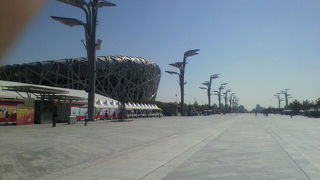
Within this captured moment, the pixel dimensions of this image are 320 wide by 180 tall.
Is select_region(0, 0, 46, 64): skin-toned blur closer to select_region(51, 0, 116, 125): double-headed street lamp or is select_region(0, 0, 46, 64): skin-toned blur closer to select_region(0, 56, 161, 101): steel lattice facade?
select_region(51, 0, 116, 125): double-headed street lamp

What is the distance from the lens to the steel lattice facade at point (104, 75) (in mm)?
101688

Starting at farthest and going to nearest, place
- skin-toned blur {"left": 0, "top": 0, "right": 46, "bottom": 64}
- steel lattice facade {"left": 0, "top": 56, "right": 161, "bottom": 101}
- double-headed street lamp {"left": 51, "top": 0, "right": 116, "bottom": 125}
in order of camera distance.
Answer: steel lattice facade {"left": 0, "top": 56, "right": 161, "bottom": 101}
double-headed street lamp {"left": 51, "top": 0, "right": 116, "bottom": 125}
skin-toned blur {"left": 0, "top": 0, "right": 46, "bottom": 64}

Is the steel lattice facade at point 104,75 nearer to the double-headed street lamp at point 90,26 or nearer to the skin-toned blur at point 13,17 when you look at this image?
the double-headed street lamp at point 90,26

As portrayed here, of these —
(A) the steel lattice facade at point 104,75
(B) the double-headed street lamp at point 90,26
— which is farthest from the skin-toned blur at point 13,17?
(A) the steel lattice facade at point 104,75

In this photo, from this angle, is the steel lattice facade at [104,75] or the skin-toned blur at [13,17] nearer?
the skin-toned blur at [13,17]

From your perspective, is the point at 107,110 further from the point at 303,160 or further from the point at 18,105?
the point at 303,160

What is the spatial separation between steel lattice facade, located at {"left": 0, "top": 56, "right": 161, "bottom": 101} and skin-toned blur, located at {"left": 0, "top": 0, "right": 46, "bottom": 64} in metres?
82.0

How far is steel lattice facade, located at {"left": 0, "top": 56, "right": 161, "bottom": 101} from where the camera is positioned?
4003 inches

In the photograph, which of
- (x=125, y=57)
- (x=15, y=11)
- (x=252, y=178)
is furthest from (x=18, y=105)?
(x=125, y=57)

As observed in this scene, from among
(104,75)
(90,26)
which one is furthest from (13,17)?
(104,75)

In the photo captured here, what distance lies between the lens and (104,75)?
114 m

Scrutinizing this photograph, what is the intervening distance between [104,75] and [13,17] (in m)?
113

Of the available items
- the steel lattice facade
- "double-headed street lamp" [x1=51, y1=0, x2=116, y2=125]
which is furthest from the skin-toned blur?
the steel lattice facade

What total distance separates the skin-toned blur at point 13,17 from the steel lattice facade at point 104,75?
82039 mm
